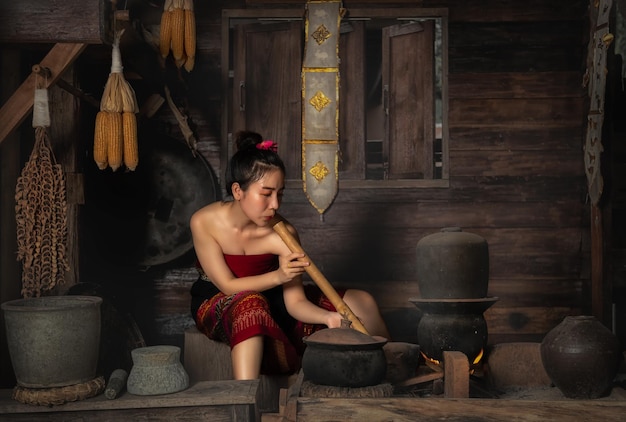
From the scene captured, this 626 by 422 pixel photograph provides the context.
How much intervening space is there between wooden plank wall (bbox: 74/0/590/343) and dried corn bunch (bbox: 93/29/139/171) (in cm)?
152

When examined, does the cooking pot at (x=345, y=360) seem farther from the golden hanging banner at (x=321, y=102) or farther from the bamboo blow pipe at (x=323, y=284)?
the golden hanging banner at (x=321, y=102)

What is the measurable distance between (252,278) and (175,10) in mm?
1868

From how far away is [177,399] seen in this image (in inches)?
135

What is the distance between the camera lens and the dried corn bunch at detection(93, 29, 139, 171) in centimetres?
448

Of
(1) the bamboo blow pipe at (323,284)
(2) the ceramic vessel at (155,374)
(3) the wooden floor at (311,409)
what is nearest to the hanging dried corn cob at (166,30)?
(1) the bamboo blow pipe at (323,284)

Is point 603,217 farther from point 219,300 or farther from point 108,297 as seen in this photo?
point 108,297

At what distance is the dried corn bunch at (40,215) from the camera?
405 centimetres

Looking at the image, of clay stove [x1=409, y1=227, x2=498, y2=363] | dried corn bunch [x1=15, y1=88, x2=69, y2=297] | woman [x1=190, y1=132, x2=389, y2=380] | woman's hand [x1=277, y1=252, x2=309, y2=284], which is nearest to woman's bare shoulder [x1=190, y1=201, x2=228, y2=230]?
woman [x1=190, y1=132, x2=389, y2=380]

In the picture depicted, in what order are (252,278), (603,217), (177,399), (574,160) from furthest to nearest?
(574,160) < (603,217) < (252,278) < (177,399)

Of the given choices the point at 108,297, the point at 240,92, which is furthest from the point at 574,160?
the point at 108,297

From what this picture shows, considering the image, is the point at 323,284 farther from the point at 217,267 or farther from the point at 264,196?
the point at 217,267

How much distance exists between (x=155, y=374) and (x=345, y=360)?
84cm

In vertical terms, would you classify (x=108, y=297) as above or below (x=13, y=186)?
below

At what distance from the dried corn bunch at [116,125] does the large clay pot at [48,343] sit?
1.21m
